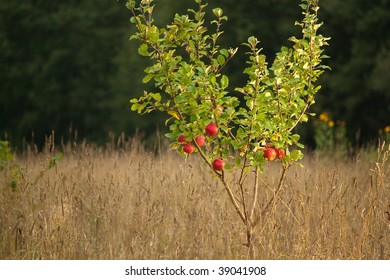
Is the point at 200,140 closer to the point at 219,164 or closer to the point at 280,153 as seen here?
the point at 219,164

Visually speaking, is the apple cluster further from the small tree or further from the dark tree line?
the dark tree line

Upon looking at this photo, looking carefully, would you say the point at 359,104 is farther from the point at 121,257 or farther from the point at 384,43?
the point at 121,257

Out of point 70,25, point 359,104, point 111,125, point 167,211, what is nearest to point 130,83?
point 111,125

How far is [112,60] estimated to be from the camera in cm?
1186

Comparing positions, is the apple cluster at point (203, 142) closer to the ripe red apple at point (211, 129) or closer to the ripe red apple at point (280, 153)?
the ripe red apple at point (211, 129)

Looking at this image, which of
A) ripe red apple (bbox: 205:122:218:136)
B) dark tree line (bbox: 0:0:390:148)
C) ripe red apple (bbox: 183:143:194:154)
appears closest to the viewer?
ripe red apple (bbox: 205:122:218:136)

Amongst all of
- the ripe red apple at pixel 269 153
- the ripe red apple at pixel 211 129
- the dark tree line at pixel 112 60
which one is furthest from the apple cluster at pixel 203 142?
the dark tree line at pixel 112 60

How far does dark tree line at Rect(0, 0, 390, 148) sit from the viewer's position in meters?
9.91

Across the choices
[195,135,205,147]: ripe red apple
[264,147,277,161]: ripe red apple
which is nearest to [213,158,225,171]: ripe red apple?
[195,135,205,147]: ripe red apple

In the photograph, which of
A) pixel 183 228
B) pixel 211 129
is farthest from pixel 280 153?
pixel 183 228

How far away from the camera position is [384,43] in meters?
9.91

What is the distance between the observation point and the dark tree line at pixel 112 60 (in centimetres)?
991

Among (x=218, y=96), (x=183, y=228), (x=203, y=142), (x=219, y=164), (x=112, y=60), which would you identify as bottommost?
(x=183, y=228)

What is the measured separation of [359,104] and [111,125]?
14.2 feet
